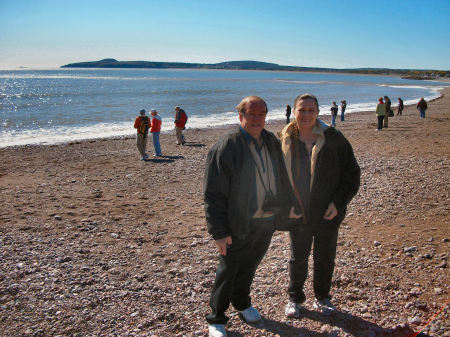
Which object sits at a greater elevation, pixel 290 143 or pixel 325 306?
pixel 290 143

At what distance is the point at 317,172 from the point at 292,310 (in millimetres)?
1349

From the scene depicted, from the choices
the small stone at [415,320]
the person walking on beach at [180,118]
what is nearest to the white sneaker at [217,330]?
the small stone at [415,320]

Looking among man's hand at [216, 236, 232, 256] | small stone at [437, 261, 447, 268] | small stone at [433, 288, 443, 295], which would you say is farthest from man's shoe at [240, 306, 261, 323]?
small stone at [437, 261, 447, 268]

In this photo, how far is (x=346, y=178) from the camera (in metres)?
3.15

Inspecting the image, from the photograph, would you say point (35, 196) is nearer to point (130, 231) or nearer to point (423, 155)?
point (130, 231)

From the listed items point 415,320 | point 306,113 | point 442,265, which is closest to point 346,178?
point 306,113

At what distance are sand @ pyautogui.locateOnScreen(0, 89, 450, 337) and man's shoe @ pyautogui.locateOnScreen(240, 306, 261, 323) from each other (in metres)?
0.07

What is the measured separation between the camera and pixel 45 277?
14.7ft

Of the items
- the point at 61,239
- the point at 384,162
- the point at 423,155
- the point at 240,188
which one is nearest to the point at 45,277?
the point at 61,239

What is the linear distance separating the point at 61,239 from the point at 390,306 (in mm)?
4723

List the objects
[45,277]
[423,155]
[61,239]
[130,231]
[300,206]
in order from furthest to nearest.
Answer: [423,155] < [130,231] < [61,239] < [45,277] < [300,206]

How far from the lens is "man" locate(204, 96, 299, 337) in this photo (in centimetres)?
277

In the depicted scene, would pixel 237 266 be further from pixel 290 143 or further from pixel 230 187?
pixel 290 143

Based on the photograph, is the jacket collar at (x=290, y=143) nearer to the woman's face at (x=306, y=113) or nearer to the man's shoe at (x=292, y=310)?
the woman's face at (x=306, y=113)
